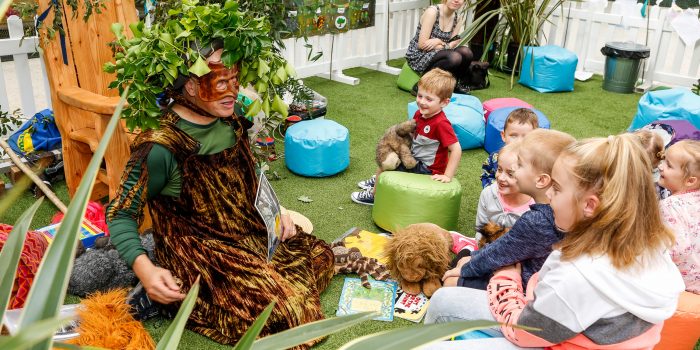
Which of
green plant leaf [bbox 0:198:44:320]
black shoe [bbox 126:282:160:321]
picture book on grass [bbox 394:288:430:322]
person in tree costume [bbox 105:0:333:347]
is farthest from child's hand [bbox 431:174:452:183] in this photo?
green plant leaf [bbox 0:198:44:320]

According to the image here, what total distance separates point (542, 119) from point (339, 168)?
1345 mm

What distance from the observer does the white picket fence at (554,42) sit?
6062 mm

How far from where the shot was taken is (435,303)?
2.07 m

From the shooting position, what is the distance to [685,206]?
2330 millimetres

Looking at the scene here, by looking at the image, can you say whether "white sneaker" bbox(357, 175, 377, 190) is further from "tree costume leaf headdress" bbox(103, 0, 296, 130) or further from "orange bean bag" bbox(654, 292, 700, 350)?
"orange bean bag" bbox(654, 292, 700, 350)

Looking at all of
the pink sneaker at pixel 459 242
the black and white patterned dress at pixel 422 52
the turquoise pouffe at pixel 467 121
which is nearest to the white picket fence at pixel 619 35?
the black and white patterned dress at pixel 422 52

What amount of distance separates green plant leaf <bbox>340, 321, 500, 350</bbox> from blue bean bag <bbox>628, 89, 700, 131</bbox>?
3830 mm

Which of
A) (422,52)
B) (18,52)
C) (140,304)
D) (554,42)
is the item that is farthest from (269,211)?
(554,42)

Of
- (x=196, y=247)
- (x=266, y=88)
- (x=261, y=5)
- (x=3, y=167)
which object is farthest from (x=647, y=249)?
(x=3, y=167)

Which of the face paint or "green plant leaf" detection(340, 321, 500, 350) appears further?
the face paint

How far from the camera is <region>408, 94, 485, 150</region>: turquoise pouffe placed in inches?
172

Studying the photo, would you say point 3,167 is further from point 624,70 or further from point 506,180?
point 624,70

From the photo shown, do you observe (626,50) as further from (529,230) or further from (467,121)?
(529,230)

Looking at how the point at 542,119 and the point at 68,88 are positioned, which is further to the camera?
the point at 542,119
